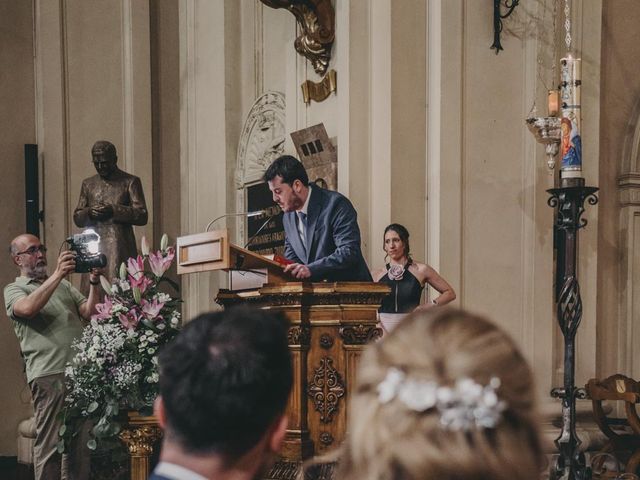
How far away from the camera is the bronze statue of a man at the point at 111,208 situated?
722 cm

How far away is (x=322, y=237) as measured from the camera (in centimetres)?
472

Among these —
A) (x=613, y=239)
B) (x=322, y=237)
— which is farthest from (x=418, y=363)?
(x=613, y=239)

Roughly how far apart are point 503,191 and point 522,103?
64 centimetres

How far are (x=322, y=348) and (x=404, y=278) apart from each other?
1731 mm

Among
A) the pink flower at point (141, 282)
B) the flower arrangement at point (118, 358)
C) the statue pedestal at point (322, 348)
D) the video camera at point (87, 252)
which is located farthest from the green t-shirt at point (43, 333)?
the statue pedestal at point (322, 348)

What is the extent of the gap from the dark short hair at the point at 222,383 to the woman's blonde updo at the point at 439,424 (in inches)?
15.2

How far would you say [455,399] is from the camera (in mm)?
1008

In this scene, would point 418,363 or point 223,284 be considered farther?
point 223,284

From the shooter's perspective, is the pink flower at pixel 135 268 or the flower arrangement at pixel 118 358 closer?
the flower arrangement at pixel 118 358

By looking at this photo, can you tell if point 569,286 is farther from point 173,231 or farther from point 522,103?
point 173,231

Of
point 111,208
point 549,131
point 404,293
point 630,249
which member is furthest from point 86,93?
point 630,249

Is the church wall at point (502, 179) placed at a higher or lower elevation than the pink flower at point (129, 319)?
higher

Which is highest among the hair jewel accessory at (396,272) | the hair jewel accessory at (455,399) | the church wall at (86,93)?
the church wall at (86,93)

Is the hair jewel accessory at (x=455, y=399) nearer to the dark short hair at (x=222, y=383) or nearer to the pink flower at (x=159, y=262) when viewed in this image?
the dark short hair at (x=222, y=383)
